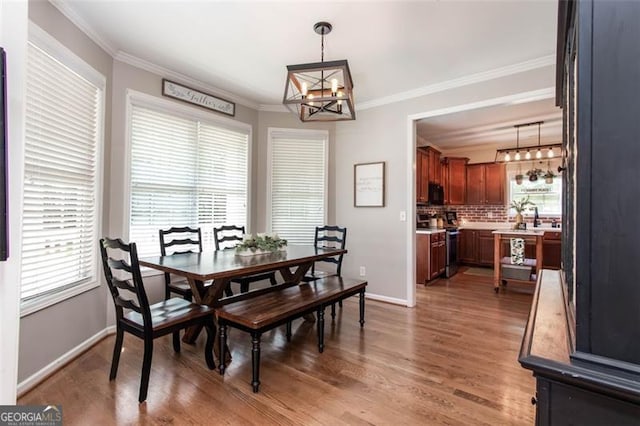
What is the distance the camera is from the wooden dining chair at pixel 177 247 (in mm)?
2852

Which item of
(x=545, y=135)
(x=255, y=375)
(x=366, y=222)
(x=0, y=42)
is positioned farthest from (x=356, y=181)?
(x=545, y=135)

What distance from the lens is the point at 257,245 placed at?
9.43 ft

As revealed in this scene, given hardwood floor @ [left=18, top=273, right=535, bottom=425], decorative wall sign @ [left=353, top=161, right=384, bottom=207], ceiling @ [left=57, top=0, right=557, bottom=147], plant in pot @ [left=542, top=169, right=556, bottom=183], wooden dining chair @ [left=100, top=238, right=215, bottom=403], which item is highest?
ceiling @ [left=57, top=0, right=557, bottom=147]

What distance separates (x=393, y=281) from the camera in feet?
13.3

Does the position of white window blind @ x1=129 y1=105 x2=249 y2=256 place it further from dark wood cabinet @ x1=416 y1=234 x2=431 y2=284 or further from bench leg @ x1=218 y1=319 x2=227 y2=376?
dark wood cabinet @ x1=416 y1=234 x2=431 y2=284

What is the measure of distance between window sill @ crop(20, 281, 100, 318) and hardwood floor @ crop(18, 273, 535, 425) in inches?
19.7

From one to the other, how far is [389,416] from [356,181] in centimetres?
306

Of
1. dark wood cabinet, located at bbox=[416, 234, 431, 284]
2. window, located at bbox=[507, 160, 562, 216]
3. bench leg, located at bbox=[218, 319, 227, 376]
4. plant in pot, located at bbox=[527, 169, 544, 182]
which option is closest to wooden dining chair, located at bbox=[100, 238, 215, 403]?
bench leg, located at bbox=[218, 319, 227, 376]

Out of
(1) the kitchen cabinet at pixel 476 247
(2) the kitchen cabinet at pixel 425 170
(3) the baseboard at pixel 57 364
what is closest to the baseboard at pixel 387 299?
(2) the kitchen cabinet at pixel 425 170

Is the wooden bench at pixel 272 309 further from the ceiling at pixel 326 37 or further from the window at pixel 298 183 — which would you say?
the ceiling at pixel 326 37

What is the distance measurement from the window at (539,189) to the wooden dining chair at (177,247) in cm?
632

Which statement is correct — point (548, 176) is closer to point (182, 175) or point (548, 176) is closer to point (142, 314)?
point (182, 175)

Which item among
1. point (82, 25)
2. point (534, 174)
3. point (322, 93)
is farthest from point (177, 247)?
point (534, 174)

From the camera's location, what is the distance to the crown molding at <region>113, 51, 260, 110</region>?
3047 mm
